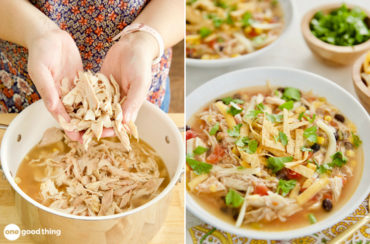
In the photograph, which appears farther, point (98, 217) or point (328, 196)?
point (328, 196)

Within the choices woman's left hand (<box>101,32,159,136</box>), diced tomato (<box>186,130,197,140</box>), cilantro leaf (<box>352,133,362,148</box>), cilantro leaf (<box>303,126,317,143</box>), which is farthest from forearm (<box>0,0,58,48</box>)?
cilantro leaf (<box>352,133,362,148</box>)

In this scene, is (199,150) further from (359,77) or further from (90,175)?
(359,77)

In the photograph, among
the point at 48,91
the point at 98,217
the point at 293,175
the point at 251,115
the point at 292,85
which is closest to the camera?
the point at 98,217

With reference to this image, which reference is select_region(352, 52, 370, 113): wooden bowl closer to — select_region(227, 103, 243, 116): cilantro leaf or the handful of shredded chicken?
select_region(227, 103, 243, 116): cilantro leaf

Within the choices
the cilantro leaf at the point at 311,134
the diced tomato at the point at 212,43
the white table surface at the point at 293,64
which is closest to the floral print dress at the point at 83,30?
the white table surface at the point at 293,64

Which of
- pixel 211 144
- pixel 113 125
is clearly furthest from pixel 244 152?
pixel 113 125

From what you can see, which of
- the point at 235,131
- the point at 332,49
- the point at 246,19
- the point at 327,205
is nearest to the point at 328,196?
the point at 327,205

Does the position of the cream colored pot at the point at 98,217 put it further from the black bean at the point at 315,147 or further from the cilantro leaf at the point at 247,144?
the black bean at the point at 315,147
